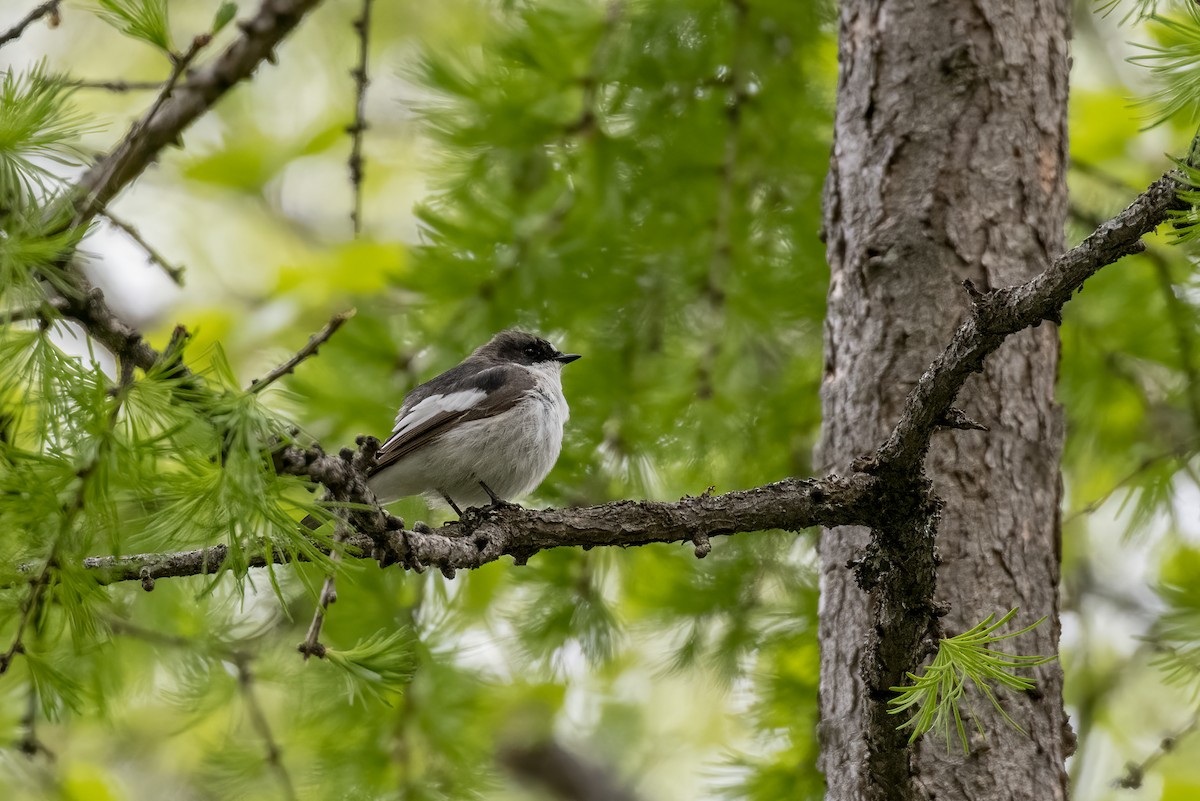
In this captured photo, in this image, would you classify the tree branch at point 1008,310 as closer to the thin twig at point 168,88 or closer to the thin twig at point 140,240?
the thin twig at point 168,88

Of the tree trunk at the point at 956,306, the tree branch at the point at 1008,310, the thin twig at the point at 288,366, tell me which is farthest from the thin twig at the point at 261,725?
the tree branch at the point at 1008,310

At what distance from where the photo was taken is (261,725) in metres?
3.93

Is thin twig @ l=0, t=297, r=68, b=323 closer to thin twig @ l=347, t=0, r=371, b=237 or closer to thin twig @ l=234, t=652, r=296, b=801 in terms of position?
thin twig @ l=347, t=0, r=371, b=237

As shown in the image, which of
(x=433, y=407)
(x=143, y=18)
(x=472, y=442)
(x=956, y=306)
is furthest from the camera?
(x=433, y=407)

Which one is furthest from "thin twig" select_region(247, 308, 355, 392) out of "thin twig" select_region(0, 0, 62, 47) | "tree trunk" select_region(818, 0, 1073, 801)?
"tree trunk" select_region(818, 0, 1073, 801)

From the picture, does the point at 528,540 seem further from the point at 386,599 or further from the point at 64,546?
the point at 386,599

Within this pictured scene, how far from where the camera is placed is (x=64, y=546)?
6.73 ft

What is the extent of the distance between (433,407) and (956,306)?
1.94 metres

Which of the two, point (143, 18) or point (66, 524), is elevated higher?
point (143, 18)

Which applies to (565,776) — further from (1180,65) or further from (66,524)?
(1180,65)

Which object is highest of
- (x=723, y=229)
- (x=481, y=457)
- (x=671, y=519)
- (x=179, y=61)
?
(x=723, y=229)

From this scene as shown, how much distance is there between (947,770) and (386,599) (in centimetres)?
215

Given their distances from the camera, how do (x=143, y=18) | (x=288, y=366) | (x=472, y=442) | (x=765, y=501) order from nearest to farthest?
1. (x=288, y=366)
2. (x=143, y=18)
3. (x=765, y=501)
4. (x=472, y=442)

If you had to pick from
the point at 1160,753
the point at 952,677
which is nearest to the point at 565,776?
the point at 1160,753
